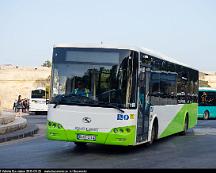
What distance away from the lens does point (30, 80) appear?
7069cm

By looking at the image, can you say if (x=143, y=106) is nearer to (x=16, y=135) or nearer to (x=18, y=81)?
(x=16, y=135)

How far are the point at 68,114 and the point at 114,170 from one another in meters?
3.06

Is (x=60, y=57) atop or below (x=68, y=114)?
atop

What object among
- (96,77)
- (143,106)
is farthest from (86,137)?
(143,106)

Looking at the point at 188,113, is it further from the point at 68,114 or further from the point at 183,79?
the point at 68,114

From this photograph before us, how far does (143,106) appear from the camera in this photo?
44.9 feet

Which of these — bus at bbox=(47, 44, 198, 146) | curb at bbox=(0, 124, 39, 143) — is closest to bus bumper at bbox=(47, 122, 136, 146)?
bus at bbox=(47, 44, 198, 146)

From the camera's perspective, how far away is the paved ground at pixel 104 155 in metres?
10.9

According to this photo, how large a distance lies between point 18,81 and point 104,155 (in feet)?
197

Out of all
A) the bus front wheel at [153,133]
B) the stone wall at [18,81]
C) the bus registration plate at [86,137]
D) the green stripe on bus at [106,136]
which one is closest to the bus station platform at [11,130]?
the green stripe on bus at [106,136]

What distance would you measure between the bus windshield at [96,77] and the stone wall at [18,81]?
5719 centimetres

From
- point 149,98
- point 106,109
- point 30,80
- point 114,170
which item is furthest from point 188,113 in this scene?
point 30,80

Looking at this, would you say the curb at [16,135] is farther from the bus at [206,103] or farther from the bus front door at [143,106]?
the bus at [206,103]

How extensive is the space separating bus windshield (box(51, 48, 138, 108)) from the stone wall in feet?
188
